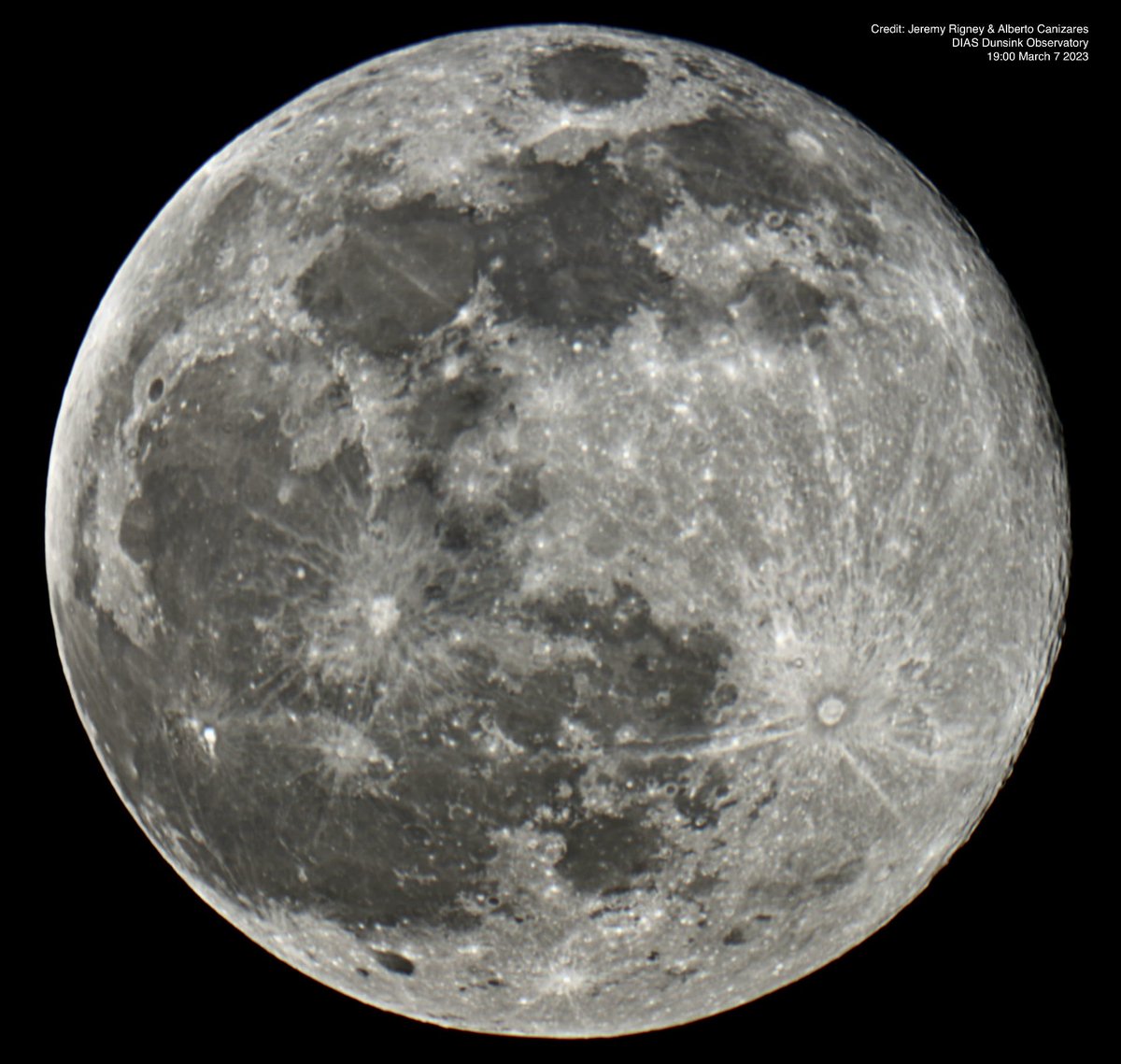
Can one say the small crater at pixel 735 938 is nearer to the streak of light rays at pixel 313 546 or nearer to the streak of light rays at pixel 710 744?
the streak of light rays at pixel 710 744

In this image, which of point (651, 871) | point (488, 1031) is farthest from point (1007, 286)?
point (488, 1031)

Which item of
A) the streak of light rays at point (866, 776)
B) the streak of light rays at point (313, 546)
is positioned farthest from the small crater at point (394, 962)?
the streak of light rays at point (866, 776)

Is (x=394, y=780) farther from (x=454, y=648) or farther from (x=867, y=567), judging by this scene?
(x=867, y=567)

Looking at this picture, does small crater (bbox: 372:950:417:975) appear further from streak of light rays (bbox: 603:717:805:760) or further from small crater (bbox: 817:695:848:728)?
small crater (bbox: 817:695:848:728)

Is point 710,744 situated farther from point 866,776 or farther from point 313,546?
point 313,546

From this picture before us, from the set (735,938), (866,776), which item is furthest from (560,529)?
(735,938)
